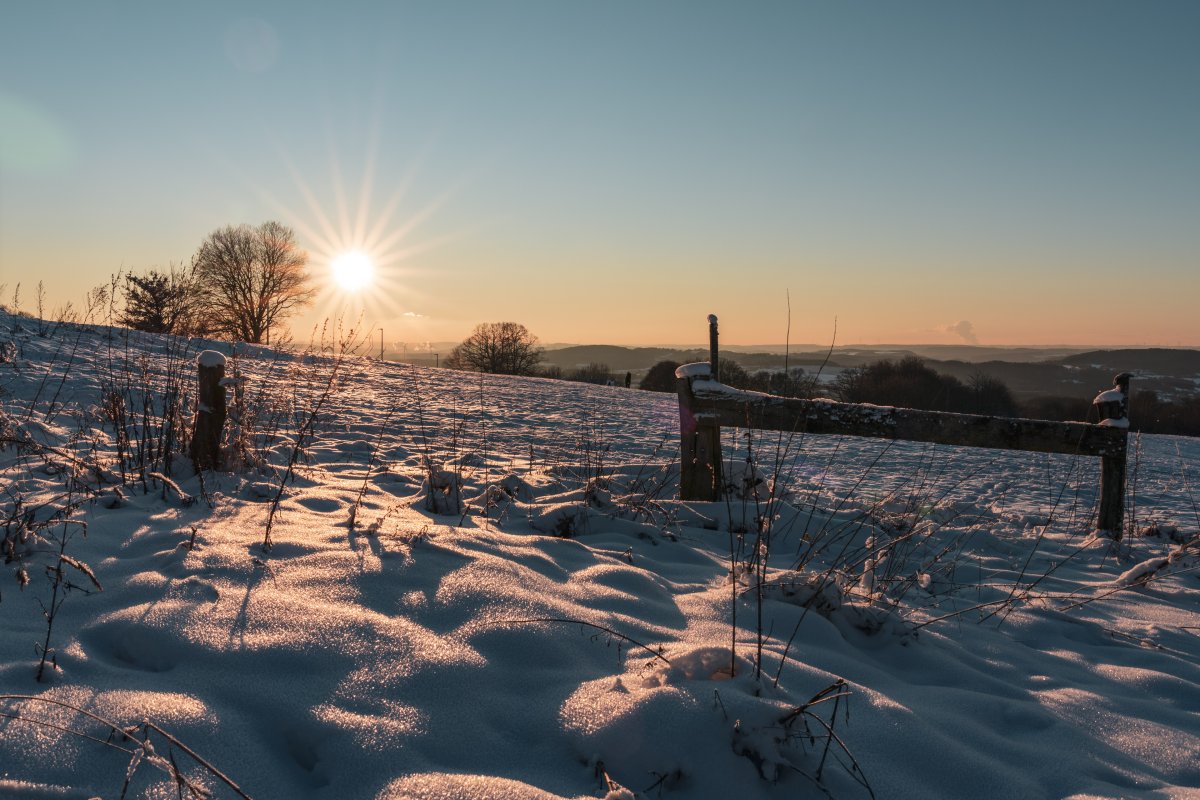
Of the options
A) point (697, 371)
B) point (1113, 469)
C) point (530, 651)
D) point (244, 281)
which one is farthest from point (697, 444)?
point (244, 281)

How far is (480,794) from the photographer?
1455 millimetres

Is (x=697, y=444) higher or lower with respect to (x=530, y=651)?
higher

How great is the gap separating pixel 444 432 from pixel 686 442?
3.75 metres

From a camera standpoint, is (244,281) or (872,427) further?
(244,281)

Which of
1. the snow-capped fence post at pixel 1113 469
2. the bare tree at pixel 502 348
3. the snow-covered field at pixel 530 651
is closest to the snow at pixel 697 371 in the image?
the snow-covered field at pixel 530 651

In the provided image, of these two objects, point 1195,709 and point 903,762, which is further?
point 1195,709

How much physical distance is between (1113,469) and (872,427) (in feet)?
7.52

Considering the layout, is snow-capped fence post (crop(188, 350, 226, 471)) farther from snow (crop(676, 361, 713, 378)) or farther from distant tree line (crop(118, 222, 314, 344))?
distant tree line (crop(118, 222, 314, 344))

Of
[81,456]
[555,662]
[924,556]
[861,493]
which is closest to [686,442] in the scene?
[924,556]

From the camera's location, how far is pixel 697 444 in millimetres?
5113

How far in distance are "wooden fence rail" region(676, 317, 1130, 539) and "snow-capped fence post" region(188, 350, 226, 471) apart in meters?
3.25

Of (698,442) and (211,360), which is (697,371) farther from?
(211,360)

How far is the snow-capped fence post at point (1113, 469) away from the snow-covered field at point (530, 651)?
0.57 meters

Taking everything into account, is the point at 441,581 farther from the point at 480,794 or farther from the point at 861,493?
the point at 861,493
